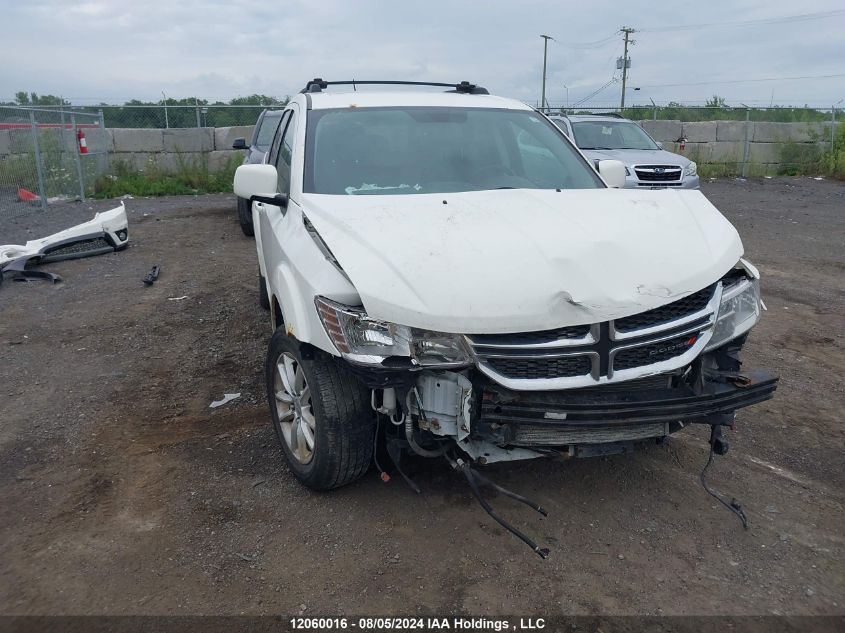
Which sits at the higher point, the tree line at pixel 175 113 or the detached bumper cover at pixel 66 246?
the tree line at pixel 175 113

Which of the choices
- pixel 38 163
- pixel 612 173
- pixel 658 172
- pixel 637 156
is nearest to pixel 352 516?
pixel 612 173

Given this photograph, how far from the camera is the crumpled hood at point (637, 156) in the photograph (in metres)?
13.4

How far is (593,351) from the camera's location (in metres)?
3.08

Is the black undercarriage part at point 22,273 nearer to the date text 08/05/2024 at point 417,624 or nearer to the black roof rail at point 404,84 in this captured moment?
the black roof rail at point 404,84

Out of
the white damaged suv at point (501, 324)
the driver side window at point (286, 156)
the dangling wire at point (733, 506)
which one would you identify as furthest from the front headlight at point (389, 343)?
the driver side window at point (286, 156)

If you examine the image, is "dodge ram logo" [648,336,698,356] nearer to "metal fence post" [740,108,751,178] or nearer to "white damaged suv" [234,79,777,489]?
"white damaged suv" [234,79,777,489]

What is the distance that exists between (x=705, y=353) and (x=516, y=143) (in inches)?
79.6

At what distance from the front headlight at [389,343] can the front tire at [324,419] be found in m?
0.19

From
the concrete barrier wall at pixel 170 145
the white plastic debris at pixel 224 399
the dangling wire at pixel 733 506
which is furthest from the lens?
the concrete barrier wall at pixel 170 145

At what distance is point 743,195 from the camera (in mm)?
16984

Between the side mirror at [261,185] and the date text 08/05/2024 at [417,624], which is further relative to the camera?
the side mirror at [261,185]

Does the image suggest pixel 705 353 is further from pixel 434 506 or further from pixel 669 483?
pixel 434 506

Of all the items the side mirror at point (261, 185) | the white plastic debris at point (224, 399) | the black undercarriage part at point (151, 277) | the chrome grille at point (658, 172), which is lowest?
the white plastic debris at point (224, 399)

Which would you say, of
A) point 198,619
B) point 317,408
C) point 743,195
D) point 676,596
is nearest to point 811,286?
point 676,596
